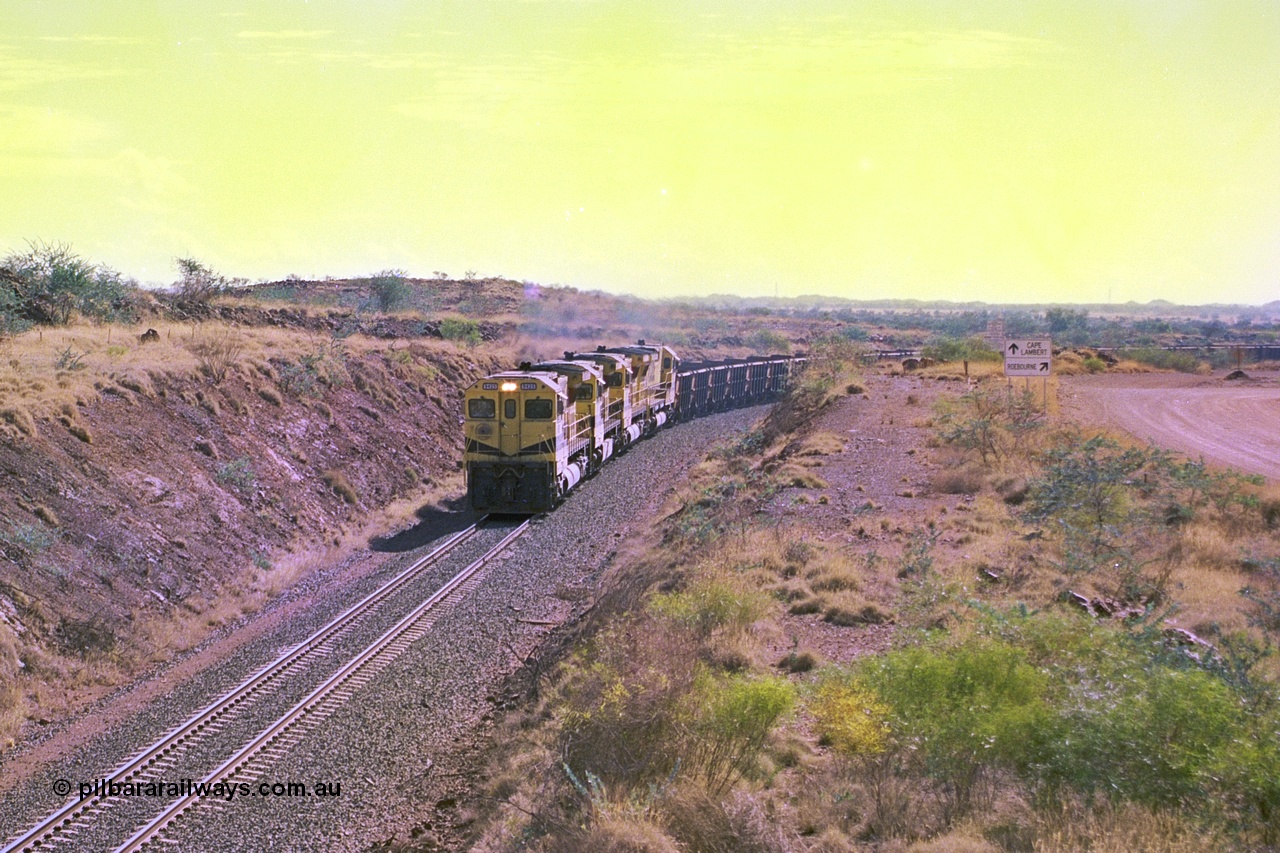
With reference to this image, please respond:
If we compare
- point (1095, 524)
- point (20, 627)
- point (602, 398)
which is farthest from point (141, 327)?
point (1095, 524)

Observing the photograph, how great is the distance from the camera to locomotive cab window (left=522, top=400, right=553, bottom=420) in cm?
2545

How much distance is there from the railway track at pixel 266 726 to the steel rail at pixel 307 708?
0.03 ft

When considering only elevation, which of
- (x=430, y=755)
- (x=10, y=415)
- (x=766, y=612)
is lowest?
(x=430, y=755)

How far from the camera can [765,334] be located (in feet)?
295

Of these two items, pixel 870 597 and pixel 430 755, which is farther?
pixel 870 597

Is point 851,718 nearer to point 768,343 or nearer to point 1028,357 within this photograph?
point 1028,357

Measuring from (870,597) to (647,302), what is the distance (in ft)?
156

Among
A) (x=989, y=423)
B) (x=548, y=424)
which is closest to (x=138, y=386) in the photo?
(x=548, y=424)

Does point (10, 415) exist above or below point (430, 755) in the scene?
above

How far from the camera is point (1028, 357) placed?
82.0 ft

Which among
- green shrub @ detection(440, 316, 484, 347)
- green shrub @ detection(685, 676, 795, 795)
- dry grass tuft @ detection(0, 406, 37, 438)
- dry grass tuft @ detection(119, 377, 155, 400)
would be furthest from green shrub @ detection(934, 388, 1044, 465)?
green shrub @ detection(440, 316, 484, 347)

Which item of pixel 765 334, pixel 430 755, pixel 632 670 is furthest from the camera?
pixel 765 334

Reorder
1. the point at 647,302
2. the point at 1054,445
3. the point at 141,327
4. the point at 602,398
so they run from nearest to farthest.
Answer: the point at 1054,445 → the point at 602,398 → the point at 141,327 → the point at 647,302

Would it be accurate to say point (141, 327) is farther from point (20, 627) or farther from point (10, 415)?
point (20, 627)
